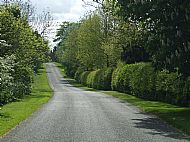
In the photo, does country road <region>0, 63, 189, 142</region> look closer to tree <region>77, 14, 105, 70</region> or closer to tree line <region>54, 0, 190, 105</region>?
tree line <region>54, 0, 190, 105</region>

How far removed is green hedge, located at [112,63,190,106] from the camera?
1061 inches

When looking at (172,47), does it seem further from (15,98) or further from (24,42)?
(24,42)

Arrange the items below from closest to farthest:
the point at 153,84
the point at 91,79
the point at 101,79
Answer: the point at 153,84 → the point at 101,79 → the point at 91,79

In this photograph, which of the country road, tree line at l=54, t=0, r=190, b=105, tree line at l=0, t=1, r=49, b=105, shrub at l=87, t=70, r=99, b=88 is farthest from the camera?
shrub at l=87, t=70, r=99, b=88

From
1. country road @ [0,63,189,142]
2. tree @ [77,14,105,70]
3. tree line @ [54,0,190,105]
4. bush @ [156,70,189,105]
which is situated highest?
tree @ [77,14,105,70]

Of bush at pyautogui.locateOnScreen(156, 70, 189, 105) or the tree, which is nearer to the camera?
bush at pyautogui.locateOnScreen(156, 70, 189, 105)

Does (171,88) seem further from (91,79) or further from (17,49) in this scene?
(91,79)

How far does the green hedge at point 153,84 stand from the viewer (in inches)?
1061

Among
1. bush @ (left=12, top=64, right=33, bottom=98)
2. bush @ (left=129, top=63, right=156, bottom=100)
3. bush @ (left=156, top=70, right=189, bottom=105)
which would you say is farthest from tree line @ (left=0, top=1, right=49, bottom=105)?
bush @ (left=156, top=70, right=189, bottom=105)

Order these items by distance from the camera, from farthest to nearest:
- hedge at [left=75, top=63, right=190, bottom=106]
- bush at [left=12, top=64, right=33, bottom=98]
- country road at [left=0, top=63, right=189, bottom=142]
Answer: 1. bush at [left=12, top=64, right=33, bottom=98]
2. hedge at [left=75, top=63, right=190, bottom=106]
3. country road at [left=0, top=63, right=189, bottom=142]

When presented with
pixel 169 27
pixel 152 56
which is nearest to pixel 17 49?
pixel 152 56

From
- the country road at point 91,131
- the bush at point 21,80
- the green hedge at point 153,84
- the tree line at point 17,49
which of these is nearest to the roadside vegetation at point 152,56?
the green hedge at point 153,84

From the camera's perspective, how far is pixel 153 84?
33875 millimetres

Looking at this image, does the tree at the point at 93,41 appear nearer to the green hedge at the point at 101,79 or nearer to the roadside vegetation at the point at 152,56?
the roadside vegetation at the point at 152,56
